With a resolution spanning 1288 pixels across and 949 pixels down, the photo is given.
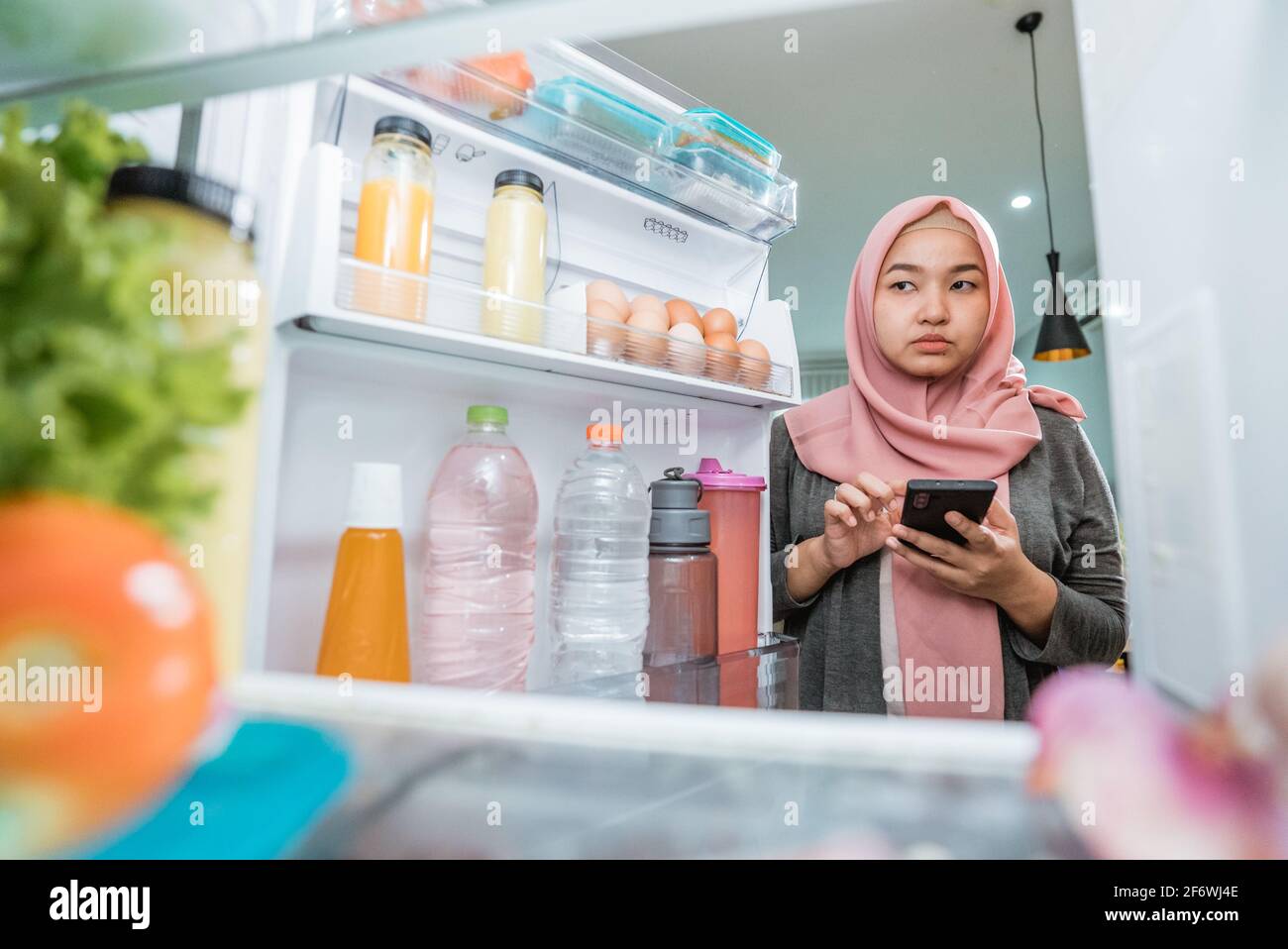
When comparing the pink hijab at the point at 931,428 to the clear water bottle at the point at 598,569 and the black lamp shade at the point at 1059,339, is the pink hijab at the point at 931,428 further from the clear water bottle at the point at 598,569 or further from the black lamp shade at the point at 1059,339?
the black lamp shade at the point at 1059,339

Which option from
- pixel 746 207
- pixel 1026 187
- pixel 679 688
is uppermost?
pixel 1026 187

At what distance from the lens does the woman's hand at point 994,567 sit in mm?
822

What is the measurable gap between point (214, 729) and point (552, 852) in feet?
0.51

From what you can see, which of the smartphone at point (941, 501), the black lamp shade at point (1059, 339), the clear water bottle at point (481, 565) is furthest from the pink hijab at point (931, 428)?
the black lamp shade at point (1059, 339)

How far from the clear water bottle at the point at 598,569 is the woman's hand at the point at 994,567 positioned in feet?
1.17

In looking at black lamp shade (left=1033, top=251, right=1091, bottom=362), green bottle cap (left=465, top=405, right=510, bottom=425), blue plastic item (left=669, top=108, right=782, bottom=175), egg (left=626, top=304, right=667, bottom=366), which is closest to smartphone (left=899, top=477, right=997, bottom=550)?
egg (left=626, top=304, right=667, bottom=366)

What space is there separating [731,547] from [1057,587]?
1.67ft

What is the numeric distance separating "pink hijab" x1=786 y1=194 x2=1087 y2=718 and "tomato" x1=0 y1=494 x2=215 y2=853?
38.1 inches

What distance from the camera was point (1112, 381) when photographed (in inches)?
12.9

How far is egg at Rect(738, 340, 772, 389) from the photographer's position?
0.83 m

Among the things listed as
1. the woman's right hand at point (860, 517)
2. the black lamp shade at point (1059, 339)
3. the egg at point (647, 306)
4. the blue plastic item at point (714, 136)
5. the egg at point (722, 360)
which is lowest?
the woman's right hand at point (860, 517)

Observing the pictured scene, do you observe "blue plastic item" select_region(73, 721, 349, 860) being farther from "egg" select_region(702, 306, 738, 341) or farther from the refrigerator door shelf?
"egg" select_region(702, 306, 738, 341)
